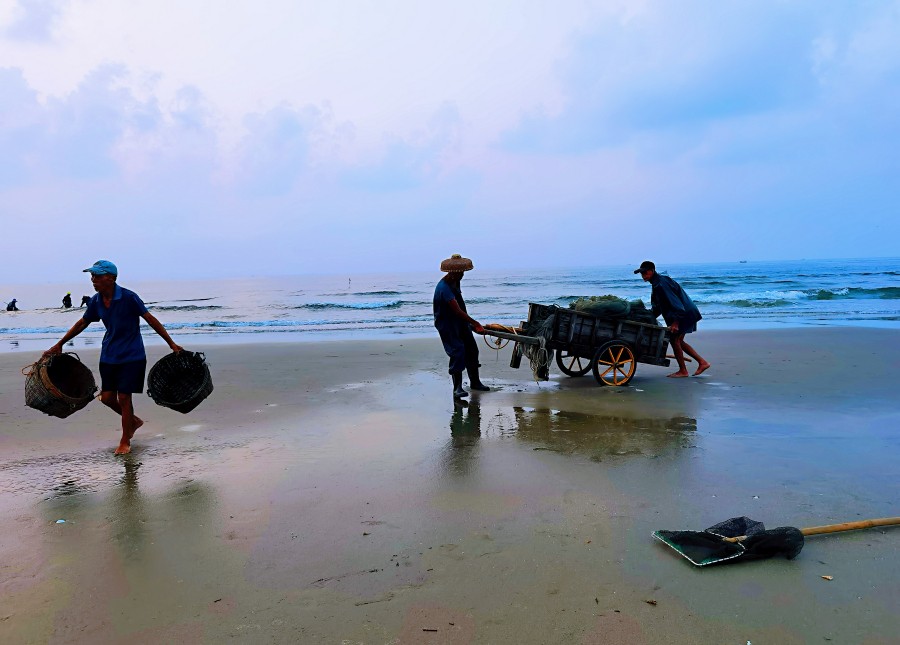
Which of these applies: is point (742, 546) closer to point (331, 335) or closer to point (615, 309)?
point (615, 309)

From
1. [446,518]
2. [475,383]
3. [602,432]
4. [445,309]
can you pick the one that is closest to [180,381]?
[445,309]

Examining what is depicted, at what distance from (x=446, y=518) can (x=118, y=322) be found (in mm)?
3362

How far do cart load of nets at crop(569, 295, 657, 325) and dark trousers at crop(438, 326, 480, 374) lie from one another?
4.83 feet

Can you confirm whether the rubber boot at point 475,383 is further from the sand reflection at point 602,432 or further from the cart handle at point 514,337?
the sand reflection at point 602,432

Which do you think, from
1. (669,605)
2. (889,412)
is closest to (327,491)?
(669,605)

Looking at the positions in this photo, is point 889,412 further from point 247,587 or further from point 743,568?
point 247,587

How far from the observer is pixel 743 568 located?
2.90m

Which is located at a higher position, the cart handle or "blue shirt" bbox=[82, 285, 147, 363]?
"blue shirt" bbox=[82, 285, 147, 363]

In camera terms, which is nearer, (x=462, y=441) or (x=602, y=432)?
(x=462, y=441)

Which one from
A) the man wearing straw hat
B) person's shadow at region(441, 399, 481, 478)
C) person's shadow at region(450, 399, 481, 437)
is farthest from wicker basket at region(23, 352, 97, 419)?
the man wearing straw hat

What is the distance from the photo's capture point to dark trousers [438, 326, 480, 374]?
7.28 metres

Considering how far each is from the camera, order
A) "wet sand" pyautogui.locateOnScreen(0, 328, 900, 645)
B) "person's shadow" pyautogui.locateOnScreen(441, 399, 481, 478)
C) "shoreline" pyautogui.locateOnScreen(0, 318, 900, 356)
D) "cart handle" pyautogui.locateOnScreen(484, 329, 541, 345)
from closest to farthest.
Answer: "wet sand" pyautogui.locateOnScreen(0, 328, 900, 645), "person's shadow" pyautogui.locateOnScreen(441, 399, 481, 478), "cart handle" pyautogui.locateOnScreen(484, 329, 541, 345), "shoreline" pyautogui.locateOnScreen(0, 318, 900, 356)

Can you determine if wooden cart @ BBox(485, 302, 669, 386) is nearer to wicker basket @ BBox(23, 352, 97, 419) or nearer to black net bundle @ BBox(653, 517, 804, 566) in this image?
black net bundle @ BBox(653, 517, 804, 566)

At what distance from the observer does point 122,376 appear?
512 centimetres
